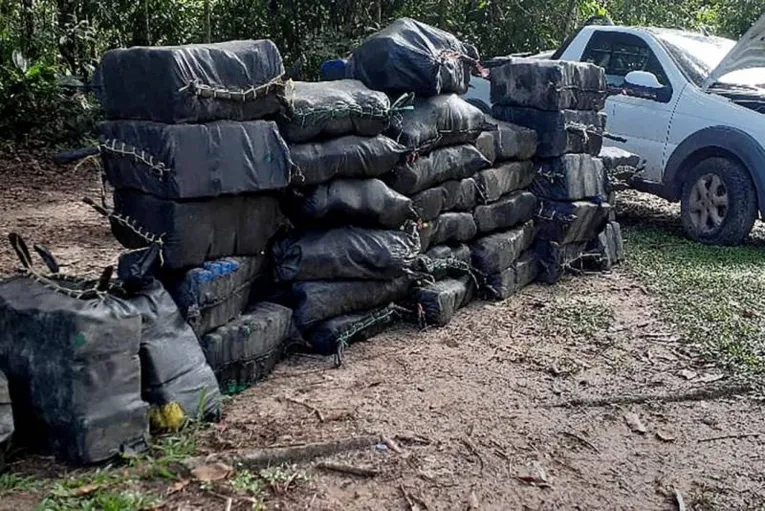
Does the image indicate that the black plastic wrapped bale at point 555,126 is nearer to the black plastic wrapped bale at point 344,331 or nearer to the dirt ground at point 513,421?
the dirt ground at point 513,421

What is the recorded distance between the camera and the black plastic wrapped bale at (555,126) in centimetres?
581

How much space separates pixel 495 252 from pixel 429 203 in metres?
0.69

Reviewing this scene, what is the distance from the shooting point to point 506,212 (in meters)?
5.59

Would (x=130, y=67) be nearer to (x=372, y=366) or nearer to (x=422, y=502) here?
(x=372, y=366)

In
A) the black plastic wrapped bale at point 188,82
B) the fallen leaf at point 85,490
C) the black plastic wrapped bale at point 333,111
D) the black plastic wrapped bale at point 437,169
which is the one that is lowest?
the fallen leaf at point 85,490

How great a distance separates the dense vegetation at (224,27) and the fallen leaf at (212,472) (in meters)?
7.97

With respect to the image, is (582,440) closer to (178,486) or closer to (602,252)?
(178,486)

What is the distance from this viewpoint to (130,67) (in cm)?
352

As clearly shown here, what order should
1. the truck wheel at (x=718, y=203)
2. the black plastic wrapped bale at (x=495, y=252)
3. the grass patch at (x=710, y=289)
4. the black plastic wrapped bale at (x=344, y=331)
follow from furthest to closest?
the truck wheel at (x=718, y=203) → the black plastic wrapped bale at (x=495, y=252) → the grass patch at (x=710, y=289) → the black plastic wrapped bale at (x=344, y=331)

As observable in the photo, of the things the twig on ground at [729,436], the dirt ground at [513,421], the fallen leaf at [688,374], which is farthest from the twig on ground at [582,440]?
the fallen leaf at [688,374]

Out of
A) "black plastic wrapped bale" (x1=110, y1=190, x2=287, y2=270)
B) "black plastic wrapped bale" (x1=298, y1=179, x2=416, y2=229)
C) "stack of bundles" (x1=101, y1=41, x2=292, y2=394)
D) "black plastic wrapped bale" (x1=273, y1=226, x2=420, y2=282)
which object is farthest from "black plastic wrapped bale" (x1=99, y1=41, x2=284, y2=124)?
"black plastic wrapped bale" (x1=273, y1=226, x2=420, y2=282)

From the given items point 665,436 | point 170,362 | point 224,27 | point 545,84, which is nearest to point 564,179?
point 545,84

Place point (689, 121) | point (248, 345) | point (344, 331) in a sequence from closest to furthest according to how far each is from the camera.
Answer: point (248, 345)
point (344, 331)
point (689, 121)

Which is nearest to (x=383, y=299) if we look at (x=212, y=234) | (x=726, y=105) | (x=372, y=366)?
(x=372, y=366)
